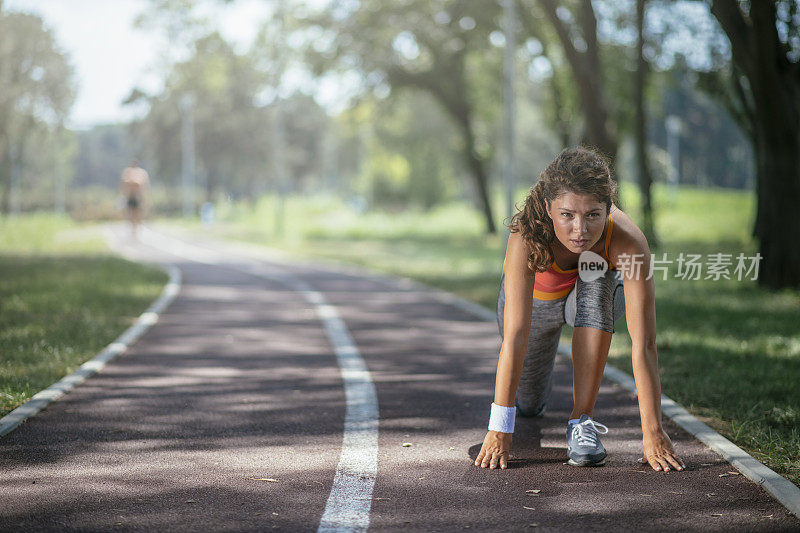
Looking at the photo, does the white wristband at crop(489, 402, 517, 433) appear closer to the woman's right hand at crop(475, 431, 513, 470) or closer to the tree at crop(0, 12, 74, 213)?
the woman's right hand at crop(475, 431, 513, 470)

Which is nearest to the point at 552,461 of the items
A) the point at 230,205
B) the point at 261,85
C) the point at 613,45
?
the point at 613,45

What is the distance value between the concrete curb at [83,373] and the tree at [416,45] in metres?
19.9

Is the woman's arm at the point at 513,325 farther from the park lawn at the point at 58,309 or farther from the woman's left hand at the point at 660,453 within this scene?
the park lawn at the point at 58,309

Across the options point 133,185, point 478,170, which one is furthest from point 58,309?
point 478,170

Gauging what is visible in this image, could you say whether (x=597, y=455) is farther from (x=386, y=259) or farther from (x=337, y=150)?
(x=337, y=150)

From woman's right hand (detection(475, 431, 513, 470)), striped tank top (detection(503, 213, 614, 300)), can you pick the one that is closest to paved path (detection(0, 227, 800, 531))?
woman's right hand (detection(475, 431, 513, 470))

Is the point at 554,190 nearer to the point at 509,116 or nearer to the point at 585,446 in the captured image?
the point at 585,446

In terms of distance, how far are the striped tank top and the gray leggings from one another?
0.03 metres

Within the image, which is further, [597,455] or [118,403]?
[118,403]

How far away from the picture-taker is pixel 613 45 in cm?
2970

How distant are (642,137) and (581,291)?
20.2 meters

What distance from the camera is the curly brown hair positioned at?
419cm

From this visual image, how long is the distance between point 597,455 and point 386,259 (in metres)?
17.3

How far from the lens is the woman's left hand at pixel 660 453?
14.7 ft
